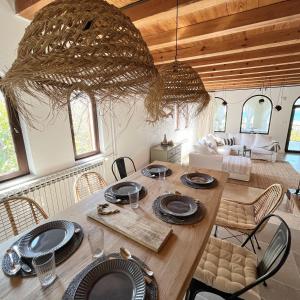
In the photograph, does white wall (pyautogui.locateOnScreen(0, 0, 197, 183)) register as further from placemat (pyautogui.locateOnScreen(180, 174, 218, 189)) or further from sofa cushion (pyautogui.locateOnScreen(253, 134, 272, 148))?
sofa cushion (pyautogui.locateOnScreen(253, 134, 272, 148))

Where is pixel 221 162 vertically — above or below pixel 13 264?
below

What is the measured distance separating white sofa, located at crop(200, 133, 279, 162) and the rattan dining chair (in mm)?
3343

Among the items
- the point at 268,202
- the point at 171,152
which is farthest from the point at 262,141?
the point at 268,202

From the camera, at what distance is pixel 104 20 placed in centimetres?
60

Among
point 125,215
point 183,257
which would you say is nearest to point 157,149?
point 125,215

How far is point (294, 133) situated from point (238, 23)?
7175 millimetres

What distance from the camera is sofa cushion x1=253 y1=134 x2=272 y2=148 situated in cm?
612

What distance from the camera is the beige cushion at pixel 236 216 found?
169 cm

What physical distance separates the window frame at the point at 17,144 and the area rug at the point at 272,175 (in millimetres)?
3973

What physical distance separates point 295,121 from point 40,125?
827cm

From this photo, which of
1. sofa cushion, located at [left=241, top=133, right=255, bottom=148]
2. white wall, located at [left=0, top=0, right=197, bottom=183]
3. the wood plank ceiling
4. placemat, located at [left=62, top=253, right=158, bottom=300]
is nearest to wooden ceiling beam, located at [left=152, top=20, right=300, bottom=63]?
the wood plank ceiling

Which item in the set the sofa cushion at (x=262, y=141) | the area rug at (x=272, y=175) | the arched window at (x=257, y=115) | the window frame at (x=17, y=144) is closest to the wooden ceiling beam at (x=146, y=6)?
the window frame at (x=17, y=144)

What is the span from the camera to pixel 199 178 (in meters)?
2.04

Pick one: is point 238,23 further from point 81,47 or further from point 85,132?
point 85,132
